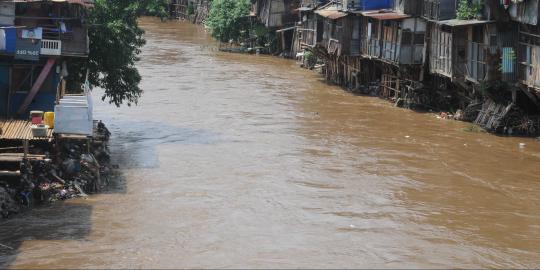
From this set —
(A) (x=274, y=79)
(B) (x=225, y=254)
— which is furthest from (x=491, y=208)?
(A) (x=274, y=79)

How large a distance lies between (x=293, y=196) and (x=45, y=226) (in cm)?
598

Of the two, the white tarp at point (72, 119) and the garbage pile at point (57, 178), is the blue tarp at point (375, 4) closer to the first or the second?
the garbage pile at point (57, 178)

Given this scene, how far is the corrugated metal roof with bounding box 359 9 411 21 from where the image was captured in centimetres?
3209

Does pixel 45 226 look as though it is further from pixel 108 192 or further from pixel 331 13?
pixel 331 13

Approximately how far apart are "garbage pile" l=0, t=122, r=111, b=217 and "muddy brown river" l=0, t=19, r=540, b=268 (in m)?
0.37

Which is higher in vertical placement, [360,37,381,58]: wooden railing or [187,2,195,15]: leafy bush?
[187,2,195,15]: leafy bush

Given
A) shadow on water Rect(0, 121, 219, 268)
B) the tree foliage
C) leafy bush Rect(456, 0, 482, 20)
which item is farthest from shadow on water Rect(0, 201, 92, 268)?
leafy bush Rect(456, 0, 482, 20)

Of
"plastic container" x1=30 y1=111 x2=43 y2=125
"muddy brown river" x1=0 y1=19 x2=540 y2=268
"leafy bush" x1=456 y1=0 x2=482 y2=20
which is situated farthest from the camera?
"leafy bush" x1=456 y1=0 x2=482 y2=20

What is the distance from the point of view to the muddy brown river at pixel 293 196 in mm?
15477

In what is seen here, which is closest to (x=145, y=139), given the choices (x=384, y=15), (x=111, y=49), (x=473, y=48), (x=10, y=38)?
(x=111, y=49)

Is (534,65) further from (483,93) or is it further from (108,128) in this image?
(108,128)

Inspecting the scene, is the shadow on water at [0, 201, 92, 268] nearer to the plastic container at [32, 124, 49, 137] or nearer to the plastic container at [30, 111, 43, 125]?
the plastic container at [32, 124, 49, 137]

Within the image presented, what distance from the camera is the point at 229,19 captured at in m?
52.5

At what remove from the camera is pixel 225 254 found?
15.4 meters
